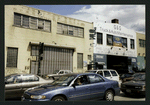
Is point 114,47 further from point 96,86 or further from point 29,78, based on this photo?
point 96,86

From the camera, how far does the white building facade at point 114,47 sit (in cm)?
2252

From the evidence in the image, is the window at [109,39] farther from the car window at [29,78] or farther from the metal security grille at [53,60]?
the car window at [29,78]

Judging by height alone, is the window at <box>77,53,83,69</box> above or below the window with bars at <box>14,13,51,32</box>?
below

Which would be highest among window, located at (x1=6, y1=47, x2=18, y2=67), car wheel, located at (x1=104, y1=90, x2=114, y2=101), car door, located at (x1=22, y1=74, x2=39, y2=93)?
window, located at (x1=6, y1=47, x2=18, y2=67)

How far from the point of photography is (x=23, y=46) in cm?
1609

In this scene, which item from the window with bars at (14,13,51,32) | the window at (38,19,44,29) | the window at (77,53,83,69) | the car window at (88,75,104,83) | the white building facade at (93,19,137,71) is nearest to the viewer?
the car window at (88,75,104,83)

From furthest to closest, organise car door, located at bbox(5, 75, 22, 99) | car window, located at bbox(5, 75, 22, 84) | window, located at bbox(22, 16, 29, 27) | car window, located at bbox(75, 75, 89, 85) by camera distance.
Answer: window, located at bbox(22, 16, 29, 27)
car window, located at bbox(5, 75, 22, 84)
car door, located at bbox(5, 75, 22, 99)
car window, located at bbox(75, 75, 89, 85)

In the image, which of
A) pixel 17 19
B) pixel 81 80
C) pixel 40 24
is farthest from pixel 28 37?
pixel 81 80

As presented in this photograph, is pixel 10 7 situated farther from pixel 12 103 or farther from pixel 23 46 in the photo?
pixel 12 103

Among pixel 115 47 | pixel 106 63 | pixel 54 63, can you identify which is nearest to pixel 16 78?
pixel 54 63

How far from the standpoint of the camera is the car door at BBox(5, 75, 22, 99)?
843 centimetres

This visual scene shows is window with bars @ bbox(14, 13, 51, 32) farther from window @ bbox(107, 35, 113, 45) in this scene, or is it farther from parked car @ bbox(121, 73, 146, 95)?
parked car @ bbox(121, 73, 146, 95)

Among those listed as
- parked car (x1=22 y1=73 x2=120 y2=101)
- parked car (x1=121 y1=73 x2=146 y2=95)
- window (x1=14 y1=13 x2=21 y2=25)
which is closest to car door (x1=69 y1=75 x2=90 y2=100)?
parked car (x1=22 y1=73 x2=120 y2=101)

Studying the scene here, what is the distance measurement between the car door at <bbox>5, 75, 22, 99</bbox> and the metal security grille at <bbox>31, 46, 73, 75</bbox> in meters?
7.83
